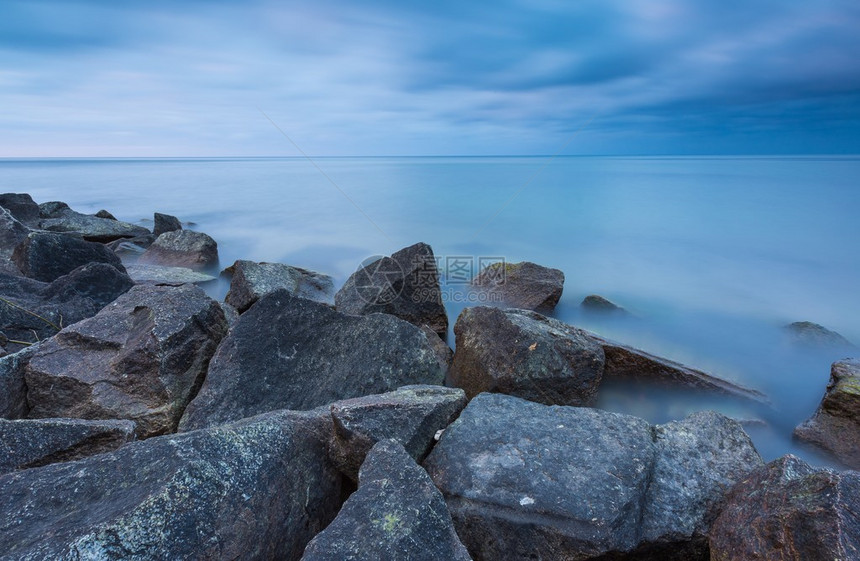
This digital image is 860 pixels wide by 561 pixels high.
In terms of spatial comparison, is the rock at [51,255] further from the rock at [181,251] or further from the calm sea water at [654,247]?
the rock at [181,251]

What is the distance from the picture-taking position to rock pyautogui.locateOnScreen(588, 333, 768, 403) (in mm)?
5520

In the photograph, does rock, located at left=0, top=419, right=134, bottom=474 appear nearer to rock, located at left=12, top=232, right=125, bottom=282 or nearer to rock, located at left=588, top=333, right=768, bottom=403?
rock, located at left=588, top=333, right=768, bottom=403

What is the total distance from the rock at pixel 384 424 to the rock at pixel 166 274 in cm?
667

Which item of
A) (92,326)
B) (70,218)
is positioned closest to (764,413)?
(92,326)

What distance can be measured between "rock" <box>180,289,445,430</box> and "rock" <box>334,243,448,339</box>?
169 centimetres

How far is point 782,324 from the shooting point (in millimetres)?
8211

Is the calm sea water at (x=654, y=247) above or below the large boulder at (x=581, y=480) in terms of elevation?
below

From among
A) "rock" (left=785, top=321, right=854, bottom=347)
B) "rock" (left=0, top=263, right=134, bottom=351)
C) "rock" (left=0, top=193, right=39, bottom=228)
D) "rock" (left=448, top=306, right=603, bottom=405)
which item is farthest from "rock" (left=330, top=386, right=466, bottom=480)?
"rock" (left=0, top=193, right=39, bottom=228)

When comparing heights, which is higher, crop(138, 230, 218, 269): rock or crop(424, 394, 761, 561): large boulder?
crop(424, 394, 761, 561): large boulder

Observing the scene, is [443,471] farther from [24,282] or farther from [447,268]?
[447,268]

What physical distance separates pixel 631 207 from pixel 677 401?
17333mm

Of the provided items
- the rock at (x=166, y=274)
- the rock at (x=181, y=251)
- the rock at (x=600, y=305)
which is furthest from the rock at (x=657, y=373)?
the rock at (x=181, y=251)

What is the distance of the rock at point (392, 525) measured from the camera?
188cm

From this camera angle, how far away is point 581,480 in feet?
8.85
